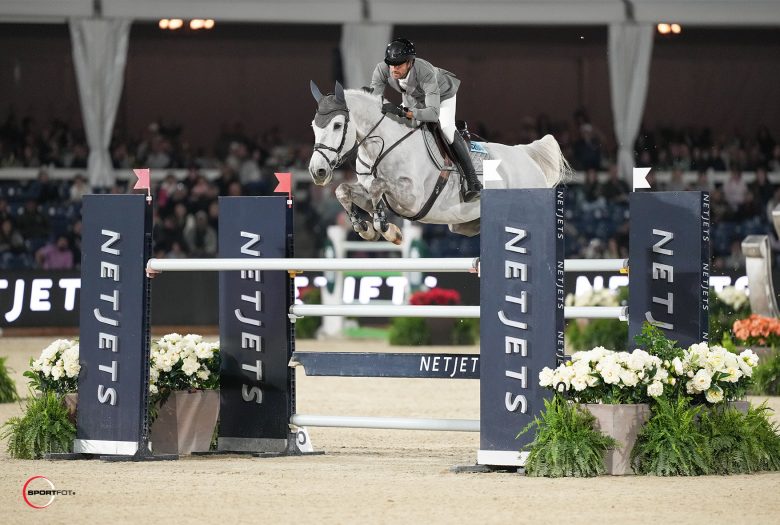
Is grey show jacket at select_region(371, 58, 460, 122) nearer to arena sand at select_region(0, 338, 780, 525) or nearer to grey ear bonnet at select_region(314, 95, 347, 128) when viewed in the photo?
grey ear bonnet at select_region(314, 95, 347, 128)

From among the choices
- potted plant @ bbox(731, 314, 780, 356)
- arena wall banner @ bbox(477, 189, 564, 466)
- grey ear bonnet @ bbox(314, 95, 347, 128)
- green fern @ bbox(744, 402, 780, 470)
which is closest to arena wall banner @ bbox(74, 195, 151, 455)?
grey ear bonnet @ bbox(314, 95, 347, 128)

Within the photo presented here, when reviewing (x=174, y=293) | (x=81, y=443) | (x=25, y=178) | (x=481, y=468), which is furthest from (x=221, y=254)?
(x=25, y=178)

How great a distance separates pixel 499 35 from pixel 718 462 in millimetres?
18242

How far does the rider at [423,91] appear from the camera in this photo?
648 centimetres

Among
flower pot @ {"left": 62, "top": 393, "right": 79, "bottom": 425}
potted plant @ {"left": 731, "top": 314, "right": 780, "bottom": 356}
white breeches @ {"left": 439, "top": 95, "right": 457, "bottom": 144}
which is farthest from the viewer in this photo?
potted plant @ {"left": 731, "top": 314, "right": 780, "bottom": 356}

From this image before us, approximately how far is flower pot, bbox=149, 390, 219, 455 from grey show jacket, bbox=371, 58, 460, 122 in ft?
6.69

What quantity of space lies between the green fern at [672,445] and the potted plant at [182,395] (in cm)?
254

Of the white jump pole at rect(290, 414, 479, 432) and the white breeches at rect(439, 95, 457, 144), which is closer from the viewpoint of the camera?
the white jump pole at rect(290, 414, 479, 432)

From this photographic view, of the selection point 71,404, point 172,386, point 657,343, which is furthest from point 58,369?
point 657,343

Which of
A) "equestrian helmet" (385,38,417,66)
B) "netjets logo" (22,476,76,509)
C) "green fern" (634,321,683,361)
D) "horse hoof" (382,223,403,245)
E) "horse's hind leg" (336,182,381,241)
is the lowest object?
"netjets logo" (22,476,76,509)

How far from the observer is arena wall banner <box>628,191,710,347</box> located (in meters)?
6.32

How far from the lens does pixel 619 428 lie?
5.99 metres

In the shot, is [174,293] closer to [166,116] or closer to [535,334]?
[166,116]

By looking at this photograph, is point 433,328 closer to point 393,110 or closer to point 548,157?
point 548,157
